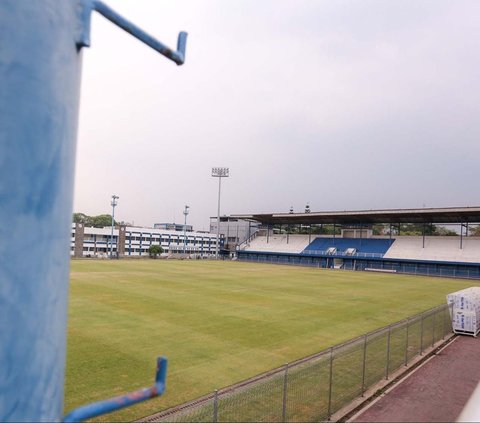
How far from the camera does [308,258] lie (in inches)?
3088

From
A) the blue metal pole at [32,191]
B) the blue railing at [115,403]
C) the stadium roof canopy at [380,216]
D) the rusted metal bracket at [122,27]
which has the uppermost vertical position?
the stadium roof canopy at [380,216]

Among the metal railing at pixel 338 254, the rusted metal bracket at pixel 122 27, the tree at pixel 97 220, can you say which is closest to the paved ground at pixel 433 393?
the rusted metal bracket at pixel 122 27

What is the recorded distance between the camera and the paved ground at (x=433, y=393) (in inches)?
401

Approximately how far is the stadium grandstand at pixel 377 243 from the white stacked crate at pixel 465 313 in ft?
130

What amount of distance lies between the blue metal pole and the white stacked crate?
21929 mm

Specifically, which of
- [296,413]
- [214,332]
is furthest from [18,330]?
[214,332]

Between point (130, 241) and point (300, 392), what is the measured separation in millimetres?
95899

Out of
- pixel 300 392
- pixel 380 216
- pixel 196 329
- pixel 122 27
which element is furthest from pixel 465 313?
pixel 380 216

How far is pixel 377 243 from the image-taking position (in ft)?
245

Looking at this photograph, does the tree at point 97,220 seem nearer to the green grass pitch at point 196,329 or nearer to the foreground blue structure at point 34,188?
the green grass pitch at point 196,329

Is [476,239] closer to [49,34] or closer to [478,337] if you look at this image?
[478,337]

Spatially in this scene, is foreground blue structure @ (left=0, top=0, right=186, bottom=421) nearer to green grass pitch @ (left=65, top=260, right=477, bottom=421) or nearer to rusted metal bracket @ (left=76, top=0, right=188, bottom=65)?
rusted metal bracket @ (left=76, top=0, right=188, bottom=65)

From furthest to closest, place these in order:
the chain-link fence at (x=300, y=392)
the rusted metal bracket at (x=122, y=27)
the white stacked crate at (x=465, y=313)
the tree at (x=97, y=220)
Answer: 1. the tree at (x=97, y=220)
2. the white stacked crate at (x=465, y=313)
3. the chain-link fence at (x=300, y=392)
4. the rusted metal bracket at (x=122, y=27)

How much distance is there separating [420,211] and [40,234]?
212 ft
